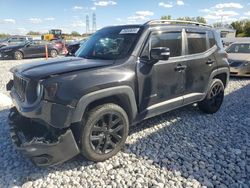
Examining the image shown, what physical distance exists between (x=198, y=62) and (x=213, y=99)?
3.89ft

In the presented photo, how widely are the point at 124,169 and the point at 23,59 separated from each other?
17.2 meters

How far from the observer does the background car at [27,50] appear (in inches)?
715

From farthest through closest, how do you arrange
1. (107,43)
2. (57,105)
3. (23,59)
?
(23,59)
(107,43)
(57,105)

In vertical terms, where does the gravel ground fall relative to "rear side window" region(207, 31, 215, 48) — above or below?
below

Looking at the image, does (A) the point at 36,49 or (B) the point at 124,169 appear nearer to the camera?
(B) the point at 124,169

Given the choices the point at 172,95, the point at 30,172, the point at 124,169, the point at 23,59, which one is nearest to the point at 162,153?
the point at 124,169

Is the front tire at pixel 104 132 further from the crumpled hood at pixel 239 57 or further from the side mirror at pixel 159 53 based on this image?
the crumpled hood at pixel 239 57

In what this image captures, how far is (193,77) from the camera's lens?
4953 mm

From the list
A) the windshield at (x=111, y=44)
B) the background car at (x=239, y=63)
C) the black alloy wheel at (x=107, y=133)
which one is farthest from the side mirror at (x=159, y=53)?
the background car at (x=239, y=63)

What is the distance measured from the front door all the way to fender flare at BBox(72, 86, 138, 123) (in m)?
0.20

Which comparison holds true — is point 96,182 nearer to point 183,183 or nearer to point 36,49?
point 183,183

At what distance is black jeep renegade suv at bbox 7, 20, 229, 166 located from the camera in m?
3.13

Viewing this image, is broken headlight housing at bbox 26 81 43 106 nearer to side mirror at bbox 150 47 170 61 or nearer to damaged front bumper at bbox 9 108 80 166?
damaged front bumper at bbox 9 108 80 166

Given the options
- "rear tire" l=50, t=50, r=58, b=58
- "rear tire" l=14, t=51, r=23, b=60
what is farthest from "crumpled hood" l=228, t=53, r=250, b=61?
"rear tire" l=14, t=51, r=23, b=60
